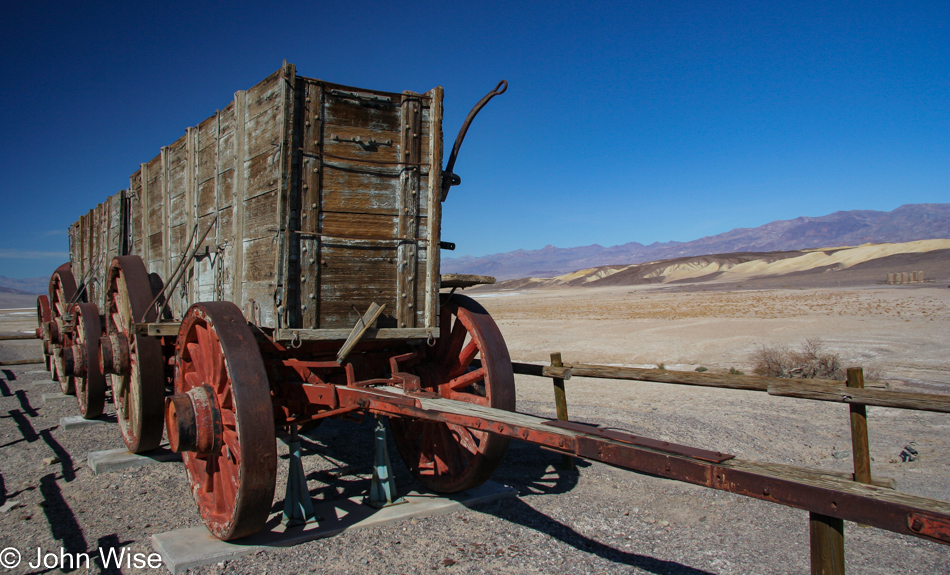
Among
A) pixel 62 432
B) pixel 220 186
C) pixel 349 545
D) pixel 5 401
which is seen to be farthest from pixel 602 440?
pixel 5 401

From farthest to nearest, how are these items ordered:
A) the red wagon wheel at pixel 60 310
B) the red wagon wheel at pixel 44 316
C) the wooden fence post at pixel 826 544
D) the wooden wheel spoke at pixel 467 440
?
the red wagon wheel at pixel 44 316, the red wagon wheel at pixel 60 310, the wooden wheel spoke at pixel 467 440, the wooden fence post at pixel 826 544

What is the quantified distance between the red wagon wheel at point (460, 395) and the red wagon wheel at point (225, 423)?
54.7 inches

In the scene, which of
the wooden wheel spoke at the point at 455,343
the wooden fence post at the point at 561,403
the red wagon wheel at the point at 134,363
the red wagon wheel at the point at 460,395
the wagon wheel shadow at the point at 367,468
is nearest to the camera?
the red wagon wheel at the point at 460,395

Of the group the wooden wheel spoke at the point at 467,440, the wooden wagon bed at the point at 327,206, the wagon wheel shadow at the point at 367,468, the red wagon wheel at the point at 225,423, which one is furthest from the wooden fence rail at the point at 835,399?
the red wagon wheel at the point at 225,423

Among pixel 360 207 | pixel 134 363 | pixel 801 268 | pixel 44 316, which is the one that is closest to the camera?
pixel 360 207

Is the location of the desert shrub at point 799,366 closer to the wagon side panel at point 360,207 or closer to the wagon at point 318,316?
the wagon at point 318,316

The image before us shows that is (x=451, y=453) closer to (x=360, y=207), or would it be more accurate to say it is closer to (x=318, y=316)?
(x=318, y=316)

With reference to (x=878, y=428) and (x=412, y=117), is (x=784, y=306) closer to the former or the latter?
(x=878, y=428)

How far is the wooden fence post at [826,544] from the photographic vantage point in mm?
2064

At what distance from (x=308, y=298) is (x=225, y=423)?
89cm

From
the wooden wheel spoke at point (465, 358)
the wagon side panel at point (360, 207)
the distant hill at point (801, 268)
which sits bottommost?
the wooden wheel spoke at point (465, 358)

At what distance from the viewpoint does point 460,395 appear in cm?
427

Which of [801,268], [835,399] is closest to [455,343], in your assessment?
[835,399]

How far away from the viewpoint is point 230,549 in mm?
3373
